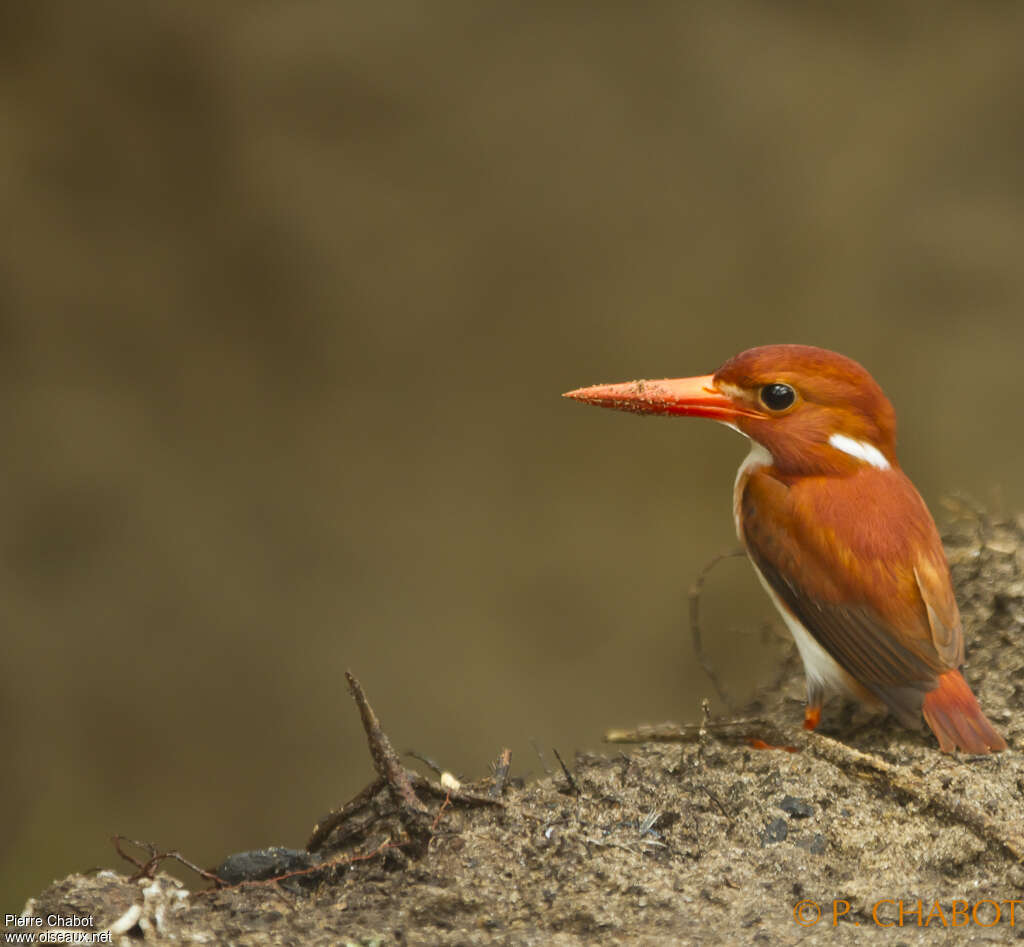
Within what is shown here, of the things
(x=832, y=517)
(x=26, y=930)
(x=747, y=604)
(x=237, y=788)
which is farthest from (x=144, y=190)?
(x=26, y=930)

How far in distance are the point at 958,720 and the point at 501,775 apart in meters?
0.92

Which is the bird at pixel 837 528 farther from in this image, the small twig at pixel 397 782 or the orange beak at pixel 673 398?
the small twig at pixel 397 782

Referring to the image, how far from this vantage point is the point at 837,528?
106 inches

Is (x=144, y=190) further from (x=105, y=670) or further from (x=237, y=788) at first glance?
(x=237, y=788)

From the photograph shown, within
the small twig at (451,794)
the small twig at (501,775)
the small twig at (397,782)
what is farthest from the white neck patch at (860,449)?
the small twig at (397,782)

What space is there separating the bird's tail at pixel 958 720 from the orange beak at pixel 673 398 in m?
0.72

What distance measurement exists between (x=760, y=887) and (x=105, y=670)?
4.40 m

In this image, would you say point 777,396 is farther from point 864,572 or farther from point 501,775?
point 501,775

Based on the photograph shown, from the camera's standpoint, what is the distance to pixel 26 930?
6.00 feet

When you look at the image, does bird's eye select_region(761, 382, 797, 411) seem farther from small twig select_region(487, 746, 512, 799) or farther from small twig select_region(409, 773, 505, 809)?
small twig select_region(409, 773, 505, 809)

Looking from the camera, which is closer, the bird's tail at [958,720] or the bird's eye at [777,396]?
the bird's tail at [958,720]

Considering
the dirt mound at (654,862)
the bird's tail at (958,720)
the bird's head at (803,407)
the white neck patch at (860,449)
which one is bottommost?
the dirt mound at (654,862)

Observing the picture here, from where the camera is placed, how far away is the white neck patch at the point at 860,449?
2770 millimetres

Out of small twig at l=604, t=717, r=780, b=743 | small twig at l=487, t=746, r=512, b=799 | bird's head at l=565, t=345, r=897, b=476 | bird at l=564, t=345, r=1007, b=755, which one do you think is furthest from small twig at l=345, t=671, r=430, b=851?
bird's head at l=565, t=345, r=897, b=476
